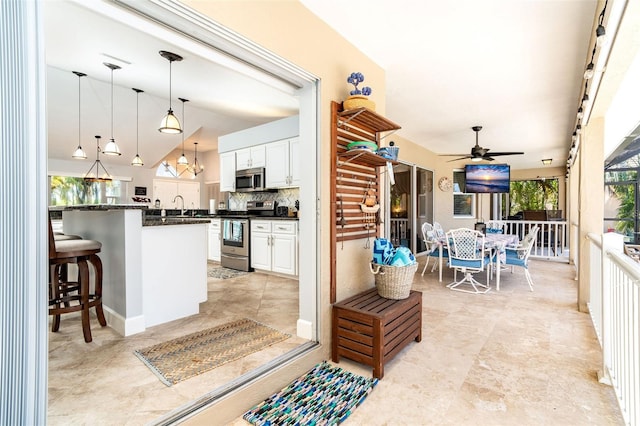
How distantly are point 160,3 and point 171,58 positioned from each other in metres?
2.44

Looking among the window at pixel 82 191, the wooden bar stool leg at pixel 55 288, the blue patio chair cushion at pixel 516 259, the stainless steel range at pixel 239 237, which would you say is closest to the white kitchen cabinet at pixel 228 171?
the stainless steel range at pixel 239 237

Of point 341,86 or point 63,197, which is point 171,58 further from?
point 63,197

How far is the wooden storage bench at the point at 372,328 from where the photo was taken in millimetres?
2053

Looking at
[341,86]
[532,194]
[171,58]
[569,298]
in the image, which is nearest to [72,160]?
[171,58]

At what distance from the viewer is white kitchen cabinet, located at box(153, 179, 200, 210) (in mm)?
8312

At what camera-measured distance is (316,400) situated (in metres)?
1.80

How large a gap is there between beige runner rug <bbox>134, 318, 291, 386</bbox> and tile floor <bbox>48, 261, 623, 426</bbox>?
84mm

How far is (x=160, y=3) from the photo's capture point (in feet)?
4.52

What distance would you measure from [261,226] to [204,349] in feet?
8.96

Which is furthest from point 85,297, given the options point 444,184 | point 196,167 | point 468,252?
point 444,184

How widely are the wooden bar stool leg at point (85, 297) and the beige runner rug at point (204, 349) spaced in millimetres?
484

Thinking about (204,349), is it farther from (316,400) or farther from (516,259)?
(516,259)

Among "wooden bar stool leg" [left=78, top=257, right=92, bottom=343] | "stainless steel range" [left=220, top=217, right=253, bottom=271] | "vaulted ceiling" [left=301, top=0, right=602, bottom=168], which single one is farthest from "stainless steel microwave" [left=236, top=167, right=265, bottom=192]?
"wooden bar stool leg" [left=78, top=257, right=92, bottom=343]

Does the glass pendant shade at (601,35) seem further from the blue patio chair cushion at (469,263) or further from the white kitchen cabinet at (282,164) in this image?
the white kitchen cabinet at (282,164)
